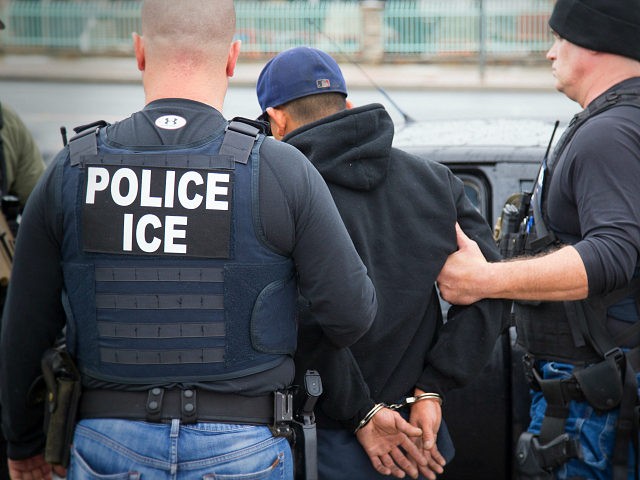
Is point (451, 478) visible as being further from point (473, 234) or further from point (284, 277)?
point (284, 277)

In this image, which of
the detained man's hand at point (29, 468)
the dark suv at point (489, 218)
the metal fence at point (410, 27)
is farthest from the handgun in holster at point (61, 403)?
the metal fence at point (410, 27)

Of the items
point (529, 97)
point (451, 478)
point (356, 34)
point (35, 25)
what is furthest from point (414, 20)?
point (451, 478)

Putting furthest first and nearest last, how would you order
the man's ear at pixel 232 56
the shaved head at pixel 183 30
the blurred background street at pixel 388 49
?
the blurred background street at pixel 388 49 → the man's ear at pixel 232 56 → the shaved head at pixel 183 30

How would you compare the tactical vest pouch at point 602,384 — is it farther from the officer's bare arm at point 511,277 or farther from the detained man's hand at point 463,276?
the detained man's hand at point 463,276

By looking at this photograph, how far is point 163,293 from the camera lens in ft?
6.73

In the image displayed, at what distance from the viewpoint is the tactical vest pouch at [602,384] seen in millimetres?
2727

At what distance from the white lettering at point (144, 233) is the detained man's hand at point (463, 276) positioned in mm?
903

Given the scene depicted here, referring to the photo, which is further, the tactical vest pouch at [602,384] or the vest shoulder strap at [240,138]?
the tactical vest pouch at [602,384]

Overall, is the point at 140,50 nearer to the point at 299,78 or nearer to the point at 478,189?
the point at 299,78

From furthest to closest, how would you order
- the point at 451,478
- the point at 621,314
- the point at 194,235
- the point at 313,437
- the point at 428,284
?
the point at 451,478, the point at 621,314, the point at 428,284, the point at 313,437, the point at 194,235

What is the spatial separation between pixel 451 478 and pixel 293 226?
1.88 meters

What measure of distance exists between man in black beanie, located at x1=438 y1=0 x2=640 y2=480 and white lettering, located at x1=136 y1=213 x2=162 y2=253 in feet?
2.98

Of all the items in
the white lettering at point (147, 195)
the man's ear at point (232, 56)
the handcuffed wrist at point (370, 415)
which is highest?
the man's ear at point (232, 56)

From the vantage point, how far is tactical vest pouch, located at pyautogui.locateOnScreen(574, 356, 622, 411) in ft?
8.95
